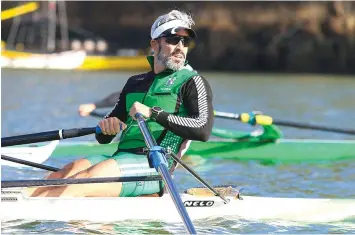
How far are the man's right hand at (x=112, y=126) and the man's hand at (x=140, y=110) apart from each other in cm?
14

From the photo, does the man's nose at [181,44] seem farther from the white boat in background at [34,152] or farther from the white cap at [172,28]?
the white boat in background at [34,152]

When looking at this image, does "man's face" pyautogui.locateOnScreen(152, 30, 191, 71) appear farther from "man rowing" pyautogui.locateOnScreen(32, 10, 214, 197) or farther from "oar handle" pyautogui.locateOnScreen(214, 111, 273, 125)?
"oar handle" pyautogui.locateOnScreen(214, 111, 273, 125)

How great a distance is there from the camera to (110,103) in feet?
30.6

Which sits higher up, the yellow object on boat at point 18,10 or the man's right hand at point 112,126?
the yellow object on boat at point 18,10

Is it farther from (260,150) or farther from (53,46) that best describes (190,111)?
(53,46)

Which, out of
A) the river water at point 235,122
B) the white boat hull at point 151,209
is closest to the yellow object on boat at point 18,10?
the river water at point 235,122

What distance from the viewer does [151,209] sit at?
18.8 ft

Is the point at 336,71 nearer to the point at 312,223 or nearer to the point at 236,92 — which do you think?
the point at 236,92

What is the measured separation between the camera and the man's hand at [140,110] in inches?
220

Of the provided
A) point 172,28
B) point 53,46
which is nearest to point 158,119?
point 172,28

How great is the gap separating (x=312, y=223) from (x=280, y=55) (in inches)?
1174

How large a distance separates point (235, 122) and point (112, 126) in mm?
8596

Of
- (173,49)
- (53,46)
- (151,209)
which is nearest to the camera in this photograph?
(151,209)

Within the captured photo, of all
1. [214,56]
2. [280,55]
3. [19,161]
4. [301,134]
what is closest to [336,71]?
[280,55]
